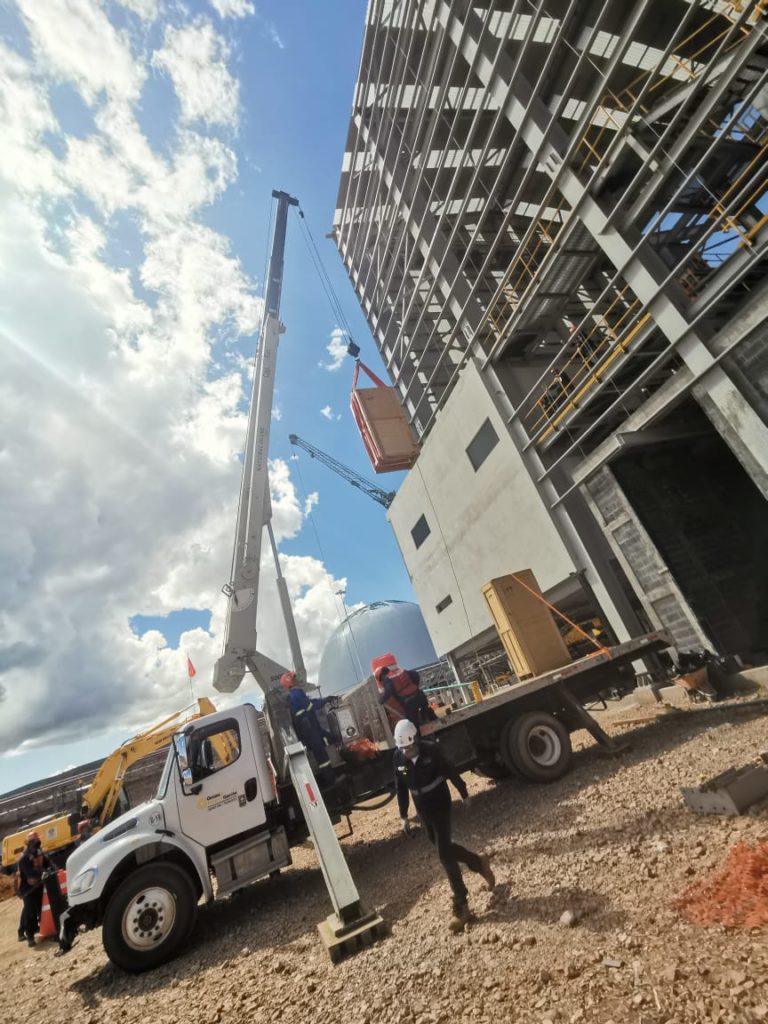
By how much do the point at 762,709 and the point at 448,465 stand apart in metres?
14.0

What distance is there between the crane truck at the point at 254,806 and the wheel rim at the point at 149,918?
1 centimetres

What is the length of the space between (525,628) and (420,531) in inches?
572

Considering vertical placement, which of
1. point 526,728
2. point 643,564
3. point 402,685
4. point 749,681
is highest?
point 643,564

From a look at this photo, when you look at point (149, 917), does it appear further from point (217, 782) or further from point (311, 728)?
point (311, 728)

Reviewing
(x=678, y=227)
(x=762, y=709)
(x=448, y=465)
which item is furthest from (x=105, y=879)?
(x=678, y=227)

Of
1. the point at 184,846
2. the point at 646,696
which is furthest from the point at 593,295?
the point at 184,846

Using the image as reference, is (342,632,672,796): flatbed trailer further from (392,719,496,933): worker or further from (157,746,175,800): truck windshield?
(157,746,175,800): truck windshield

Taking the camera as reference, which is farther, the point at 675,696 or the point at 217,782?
the point at 675,696

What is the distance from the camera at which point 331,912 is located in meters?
5.84

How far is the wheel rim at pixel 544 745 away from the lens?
7.58 m

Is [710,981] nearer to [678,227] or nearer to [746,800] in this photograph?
[746,800]

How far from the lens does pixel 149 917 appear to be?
5840mm

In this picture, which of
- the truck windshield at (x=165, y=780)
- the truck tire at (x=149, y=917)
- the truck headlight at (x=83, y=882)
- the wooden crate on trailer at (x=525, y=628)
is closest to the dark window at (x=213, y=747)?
the truck windshield at (x=165, y=780)

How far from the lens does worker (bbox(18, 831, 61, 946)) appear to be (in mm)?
9164
